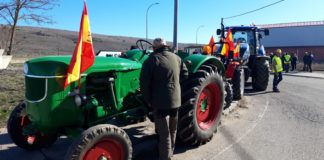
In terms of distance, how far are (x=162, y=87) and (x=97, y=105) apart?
2.98 ft

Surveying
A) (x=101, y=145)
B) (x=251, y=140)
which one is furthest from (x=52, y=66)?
(x=251, y=140)

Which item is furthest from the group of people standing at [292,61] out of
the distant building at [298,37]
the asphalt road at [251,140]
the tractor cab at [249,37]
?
the distant building at [298,37]

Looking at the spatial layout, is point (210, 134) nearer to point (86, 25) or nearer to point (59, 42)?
point (86, 25)

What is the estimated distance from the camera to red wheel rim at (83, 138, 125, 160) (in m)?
4.30

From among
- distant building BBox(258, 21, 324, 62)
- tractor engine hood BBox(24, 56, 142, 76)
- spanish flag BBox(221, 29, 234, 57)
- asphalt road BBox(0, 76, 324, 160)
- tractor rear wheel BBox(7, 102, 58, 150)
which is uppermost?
distant building BBox(258, 21, 324, 62)

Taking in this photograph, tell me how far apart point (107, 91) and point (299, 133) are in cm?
382

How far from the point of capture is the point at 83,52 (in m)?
4.42

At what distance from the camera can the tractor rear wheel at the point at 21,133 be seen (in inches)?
215

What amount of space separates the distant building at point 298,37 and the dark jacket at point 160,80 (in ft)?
163

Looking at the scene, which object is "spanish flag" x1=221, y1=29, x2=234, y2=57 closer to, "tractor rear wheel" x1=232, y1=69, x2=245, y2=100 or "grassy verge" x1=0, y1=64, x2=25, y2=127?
"tractor rear wheel" x1=232, y1=69, x2=245, y2=100

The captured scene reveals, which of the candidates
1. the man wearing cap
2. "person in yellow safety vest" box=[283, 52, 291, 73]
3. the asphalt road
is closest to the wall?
"person in yellow safety vest" box=[283, 52, 291, 73]

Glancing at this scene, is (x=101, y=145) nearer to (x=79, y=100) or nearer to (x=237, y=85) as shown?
(x=79, y=100)

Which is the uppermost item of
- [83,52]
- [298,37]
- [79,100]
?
[298,37]

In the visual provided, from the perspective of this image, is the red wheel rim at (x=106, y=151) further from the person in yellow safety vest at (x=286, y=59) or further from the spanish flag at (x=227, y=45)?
the person in yellow safety vest at (x=286, y=59)
